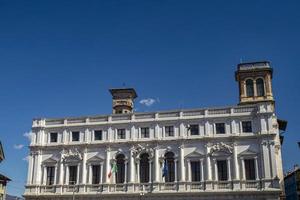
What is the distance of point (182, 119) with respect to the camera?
54969mm

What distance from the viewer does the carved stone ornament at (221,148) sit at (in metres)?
52.3

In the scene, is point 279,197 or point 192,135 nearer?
point 279,197

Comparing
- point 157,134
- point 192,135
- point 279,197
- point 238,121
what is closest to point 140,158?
point 157,134

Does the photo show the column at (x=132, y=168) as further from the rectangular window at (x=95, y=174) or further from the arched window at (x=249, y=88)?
the arched window at (x=249, y=88)

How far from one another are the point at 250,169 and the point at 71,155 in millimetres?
23231

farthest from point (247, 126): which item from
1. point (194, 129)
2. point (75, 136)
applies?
point (75, 136)

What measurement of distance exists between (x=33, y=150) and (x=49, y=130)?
3432 millimetres

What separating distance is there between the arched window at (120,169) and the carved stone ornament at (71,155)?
5251 mm

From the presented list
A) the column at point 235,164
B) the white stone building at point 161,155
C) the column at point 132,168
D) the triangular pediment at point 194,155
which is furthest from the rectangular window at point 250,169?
the column at point 132,168

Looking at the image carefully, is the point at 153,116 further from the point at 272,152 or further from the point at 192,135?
the point at 272,152

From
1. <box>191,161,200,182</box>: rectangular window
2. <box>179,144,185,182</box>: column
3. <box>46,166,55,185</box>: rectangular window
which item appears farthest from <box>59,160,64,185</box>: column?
<box>191,161,200,182</box>: rectangular window

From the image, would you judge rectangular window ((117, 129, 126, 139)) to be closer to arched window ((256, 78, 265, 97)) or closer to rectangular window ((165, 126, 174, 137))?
rectangular window ((165, 126, 174, 137))

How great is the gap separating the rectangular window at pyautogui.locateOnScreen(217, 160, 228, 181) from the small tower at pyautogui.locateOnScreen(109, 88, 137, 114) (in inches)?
1178

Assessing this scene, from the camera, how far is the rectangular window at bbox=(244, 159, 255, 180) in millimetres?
50781
